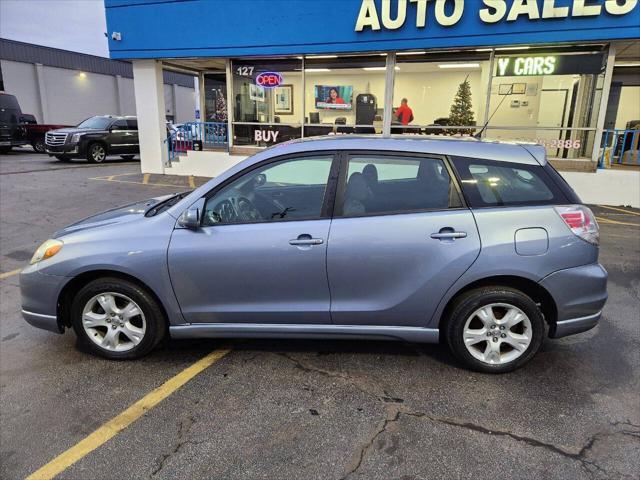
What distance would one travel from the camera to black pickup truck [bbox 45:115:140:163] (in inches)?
683

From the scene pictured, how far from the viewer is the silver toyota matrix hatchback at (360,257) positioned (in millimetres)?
3088

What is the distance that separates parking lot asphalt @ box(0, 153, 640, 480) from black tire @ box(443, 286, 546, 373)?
0.36 feet

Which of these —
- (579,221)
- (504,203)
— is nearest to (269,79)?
(504,203)

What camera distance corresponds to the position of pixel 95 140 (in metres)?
18.0

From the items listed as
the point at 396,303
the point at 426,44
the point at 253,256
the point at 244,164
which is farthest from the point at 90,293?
the point at 426,44

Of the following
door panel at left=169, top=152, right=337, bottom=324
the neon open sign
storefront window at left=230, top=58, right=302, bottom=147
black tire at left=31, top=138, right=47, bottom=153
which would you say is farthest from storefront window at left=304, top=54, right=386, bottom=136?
black tire at left=31, top=138, right=47, bottom=153

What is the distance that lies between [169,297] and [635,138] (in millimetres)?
11789

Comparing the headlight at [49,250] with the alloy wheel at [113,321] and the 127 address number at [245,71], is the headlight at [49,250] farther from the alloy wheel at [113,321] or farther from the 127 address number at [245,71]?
the 127 address number at [245,71]

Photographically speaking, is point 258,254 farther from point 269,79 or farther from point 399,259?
point 269,79

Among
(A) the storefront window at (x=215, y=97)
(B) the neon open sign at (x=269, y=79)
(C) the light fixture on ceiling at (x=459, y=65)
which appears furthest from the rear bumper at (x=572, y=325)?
(A) the storefront window at (x=215, y=97)

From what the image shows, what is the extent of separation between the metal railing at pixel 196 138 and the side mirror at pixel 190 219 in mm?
11710

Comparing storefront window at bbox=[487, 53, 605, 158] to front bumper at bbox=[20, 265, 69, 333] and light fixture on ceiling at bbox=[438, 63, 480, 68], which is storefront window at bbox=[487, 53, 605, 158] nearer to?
light fixture on ceiling at bbox=[438, 63, 480, 68]

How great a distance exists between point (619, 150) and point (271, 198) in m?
11.3

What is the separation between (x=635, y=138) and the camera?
35.9ft
